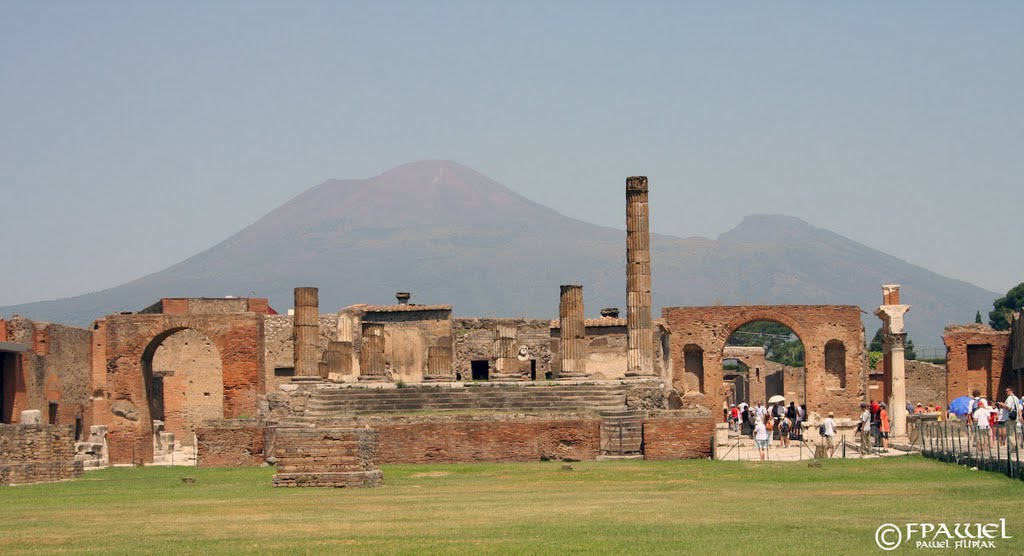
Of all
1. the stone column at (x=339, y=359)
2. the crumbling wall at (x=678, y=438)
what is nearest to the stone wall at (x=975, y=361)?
the stone column at (x=339, y=359)

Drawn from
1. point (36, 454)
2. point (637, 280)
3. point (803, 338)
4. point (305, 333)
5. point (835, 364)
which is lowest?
point (36, 454)

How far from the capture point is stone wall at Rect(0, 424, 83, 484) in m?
29.9

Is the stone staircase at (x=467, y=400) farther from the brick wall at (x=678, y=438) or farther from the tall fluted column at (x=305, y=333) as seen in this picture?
the tall fluted column at (x=305, y=333)

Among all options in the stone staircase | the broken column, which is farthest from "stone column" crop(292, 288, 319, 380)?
the broken column

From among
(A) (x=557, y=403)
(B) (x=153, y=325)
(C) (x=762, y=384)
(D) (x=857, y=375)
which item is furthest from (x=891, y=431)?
(C) (x=762, y=384)

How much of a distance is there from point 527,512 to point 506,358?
2779cm

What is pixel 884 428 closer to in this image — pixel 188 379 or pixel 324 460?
pixel 324 460

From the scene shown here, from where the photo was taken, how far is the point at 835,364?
58.2 metres

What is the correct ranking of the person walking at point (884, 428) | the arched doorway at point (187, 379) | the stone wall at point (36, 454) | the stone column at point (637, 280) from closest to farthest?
the stone wall at point (36, 454) < the person walking at point (884, 428) < the stone column at point (637, 280) < the arched doorway at point (187, 379)

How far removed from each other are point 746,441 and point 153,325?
636 inches

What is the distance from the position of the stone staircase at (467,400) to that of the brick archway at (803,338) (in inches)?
667

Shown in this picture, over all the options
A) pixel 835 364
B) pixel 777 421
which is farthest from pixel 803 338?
pixel 777 421

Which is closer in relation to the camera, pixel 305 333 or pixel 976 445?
pixel 976 445

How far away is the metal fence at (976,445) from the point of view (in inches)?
977
